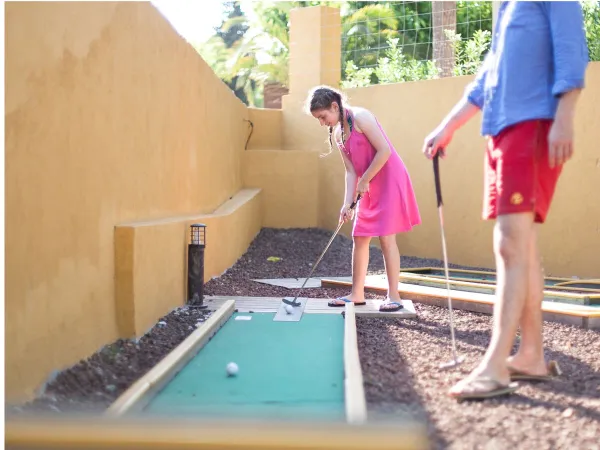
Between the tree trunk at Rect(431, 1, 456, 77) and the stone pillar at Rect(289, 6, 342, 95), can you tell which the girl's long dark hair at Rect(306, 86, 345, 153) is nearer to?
the tree trunk at Rect(431, 1, 456, 77)

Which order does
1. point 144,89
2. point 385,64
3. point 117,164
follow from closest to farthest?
point 117,164, point 144,89, point 385,64

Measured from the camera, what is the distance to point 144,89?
152 inches

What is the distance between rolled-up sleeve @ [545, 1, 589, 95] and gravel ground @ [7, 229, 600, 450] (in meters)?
1.15

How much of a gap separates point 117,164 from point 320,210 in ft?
18.6

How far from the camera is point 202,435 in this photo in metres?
1.63

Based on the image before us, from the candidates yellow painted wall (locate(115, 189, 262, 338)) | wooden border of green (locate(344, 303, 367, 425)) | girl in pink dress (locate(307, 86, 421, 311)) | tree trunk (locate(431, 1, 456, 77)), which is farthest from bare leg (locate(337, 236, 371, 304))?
tree trunk (locate(431, 1, 456, 77))

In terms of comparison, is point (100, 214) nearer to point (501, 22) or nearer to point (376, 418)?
point (376, 418)

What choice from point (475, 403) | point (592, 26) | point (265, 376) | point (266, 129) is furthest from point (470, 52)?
point (475, 403)

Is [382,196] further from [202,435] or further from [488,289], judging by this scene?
[202,435]

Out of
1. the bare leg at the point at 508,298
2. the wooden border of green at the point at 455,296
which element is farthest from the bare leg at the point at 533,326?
the wooden border of green at the point at 455,296

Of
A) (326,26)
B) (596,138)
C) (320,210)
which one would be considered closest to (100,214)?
(596,138)

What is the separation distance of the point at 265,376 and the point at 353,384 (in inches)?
20.9

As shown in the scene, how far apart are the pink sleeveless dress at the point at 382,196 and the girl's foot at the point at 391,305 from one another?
466mm

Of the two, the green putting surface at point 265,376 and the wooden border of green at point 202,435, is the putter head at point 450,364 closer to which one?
the green putting surface at point 265,376
